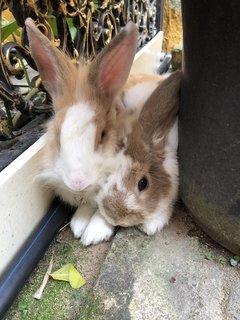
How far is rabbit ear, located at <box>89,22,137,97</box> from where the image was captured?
116cm

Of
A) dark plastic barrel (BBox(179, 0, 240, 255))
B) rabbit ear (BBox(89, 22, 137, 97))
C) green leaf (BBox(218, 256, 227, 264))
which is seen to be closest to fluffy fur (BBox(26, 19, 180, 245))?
rabbit ear (BBox(89, 22, 137, 97))

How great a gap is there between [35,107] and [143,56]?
1.24 metres

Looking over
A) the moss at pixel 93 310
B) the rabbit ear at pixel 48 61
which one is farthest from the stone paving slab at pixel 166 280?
the rabbit ear at pixel 48 61

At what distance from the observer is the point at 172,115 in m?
1.40

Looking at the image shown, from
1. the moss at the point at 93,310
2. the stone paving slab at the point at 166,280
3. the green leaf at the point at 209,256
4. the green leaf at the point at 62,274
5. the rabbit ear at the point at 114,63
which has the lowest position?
the green leaf at the point at 209,256

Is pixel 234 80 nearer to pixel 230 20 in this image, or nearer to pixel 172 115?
pixel 230 20

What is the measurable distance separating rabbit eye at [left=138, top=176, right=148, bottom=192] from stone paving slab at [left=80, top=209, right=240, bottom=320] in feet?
0.59

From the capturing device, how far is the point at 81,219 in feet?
4.84

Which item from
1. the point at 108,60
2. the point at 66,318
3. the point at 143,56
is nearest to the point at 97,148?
the point at 108,60

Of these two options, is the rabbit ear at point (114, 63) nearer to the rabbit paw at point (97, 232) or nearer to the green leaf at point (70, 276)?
the rabbit paw at point (97, 232)

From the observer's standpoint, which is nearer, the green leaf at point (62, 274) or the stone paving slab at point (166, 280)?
the stone paving slab at point (166, 280)

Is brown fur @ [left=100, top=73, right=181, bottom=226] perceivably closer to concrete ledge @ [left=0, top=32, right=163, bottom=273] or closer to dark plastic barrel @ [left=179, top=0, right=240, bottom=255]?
dark plastic barrel @ [left=179, top=0, right=240, bottom=255]

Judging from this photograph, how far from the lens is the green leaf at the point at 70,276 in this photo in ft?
4.18

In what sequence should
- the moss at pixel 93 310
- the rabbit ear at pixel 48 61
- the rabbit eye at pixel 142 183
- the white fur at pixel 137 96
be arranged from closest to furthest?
the moss at pixel 93 310
the rabbit ear at pixel 48 61
the rabbit eye at pixel 142 183
the white fur at pixel 137 96
